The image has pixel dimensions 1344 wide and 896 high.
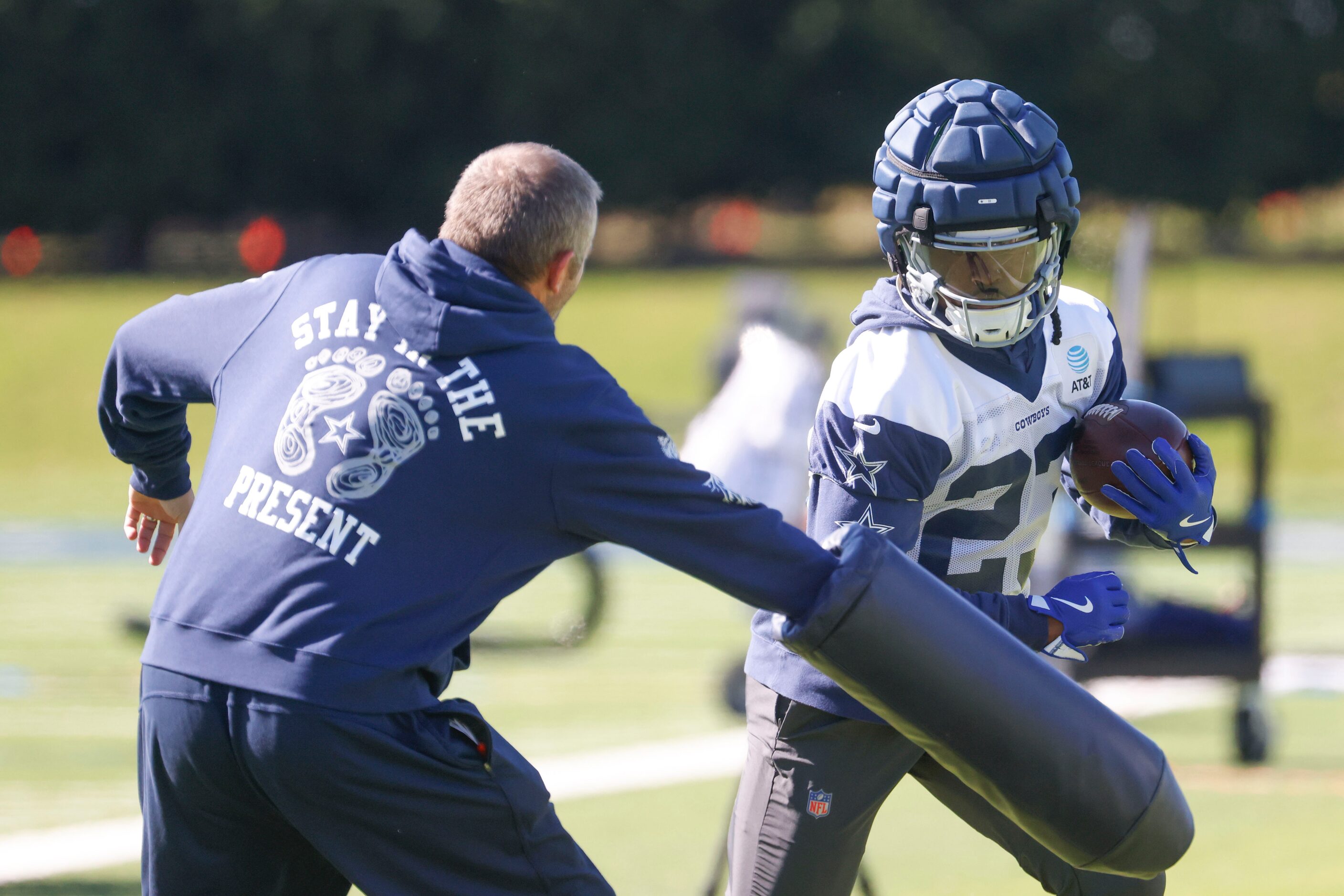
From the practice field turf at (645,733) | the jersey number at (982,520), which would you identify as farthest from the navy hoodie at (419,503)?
the practice field turf at (645,733)

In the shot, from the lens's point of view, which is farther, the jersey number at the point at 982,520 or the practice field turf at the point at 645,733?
the practice field turf at the point at 645,733

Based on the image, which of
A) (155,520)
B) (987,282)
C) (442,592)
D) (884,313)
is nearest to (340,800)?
(442,592)

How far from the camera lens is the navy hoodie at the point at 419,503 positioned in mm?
2846

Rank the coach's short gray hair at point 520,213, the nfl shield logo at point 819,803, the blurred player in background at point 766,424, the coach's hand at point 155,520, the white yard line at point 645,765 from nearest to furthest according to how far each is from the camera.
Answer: the coach's short gray hair at point 520,213
the nfl shield logo at point 819,803
the coach's hand at point 155,520
the white yard line at point 645,765
the blurred player in background at point 766,424

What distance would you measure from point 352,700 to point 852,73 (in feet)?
116

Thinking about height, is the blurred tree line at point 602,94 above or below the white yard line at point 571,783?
above

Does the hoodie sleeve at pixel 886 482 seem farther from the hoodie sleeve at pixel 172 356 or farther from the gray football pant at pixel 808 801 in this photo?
the hoodie sleeve at pixel 172 356

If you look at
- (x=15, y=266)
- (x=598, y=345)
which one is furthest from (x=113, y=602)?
(x=15, y=266)

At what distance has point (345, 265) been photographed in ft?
10.2

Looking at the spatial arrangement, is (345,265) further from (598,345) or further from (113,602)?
(598,345)

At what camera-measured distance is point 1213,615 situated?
7672 millimetres

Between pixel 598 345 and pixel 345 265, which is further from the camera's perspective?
pixel 598 345

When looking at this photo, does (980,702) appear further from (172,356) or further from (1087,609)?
(172,356)

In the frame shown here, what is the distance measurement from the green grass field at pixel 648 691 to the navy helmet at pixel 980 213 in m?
2.89
